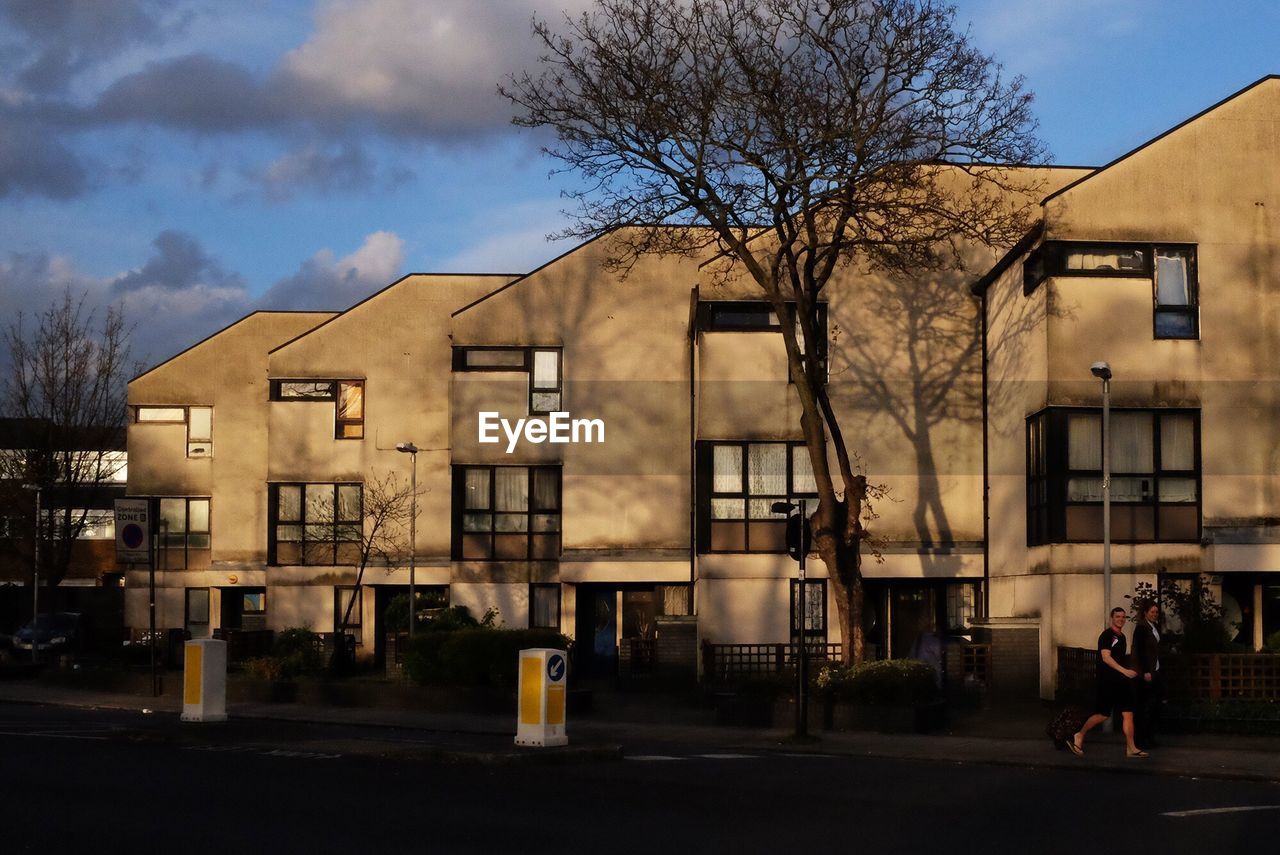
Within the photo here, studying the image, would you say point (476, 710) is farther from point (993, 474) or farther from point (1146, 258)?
point (1146, 258)

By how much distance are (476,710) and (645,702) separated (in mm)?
3266

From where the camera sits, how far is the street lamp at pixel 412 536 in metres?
38.2

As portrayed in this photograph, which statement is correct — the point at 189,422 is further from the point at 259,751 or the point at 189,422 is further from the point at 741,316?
the point at 259,751

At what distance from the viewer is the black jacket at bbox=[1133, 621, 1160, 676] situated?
20.2 m

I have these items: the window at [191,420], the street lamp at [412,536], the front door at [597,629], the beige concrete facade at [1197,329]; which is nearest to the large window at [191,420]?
the window at [191,420]

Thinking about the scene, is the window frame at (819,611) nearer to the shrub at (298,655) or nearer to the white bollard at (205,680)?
the shrub at (298,655)

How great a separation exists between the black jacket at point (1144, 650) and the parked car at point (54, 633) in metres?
39.5

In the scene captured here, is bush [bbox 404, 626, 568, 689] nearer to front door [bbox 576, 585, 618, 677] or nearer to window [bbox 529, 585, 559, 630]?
front door [bbox 576, 585, 618, 677]

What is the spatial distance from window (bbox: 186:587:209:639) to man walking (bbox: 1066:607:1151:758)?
34394 millimetres

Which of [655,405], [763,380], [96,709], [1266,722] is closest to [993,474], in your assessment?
[763,380]

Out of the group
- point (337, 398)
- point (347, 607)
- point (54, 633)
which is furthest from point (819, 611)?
point (54, 633)

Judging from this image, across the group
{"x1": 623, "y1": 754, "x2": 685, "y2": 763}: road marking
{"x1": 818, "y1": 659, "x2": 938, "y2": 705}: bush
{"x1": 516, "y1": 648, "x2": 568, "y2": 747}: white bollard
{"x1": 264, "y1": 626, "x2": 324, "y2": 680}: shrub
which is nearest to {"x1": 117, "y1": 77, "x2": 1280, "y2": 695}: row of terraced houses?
{"x1": 818, "y1": 659, "x2": 938, "y2": 705}: bush

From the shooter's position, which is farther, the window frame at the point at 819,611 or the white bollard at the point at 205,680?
the window frame at the point at 819,611

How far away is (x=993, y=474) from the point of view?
111 ft
